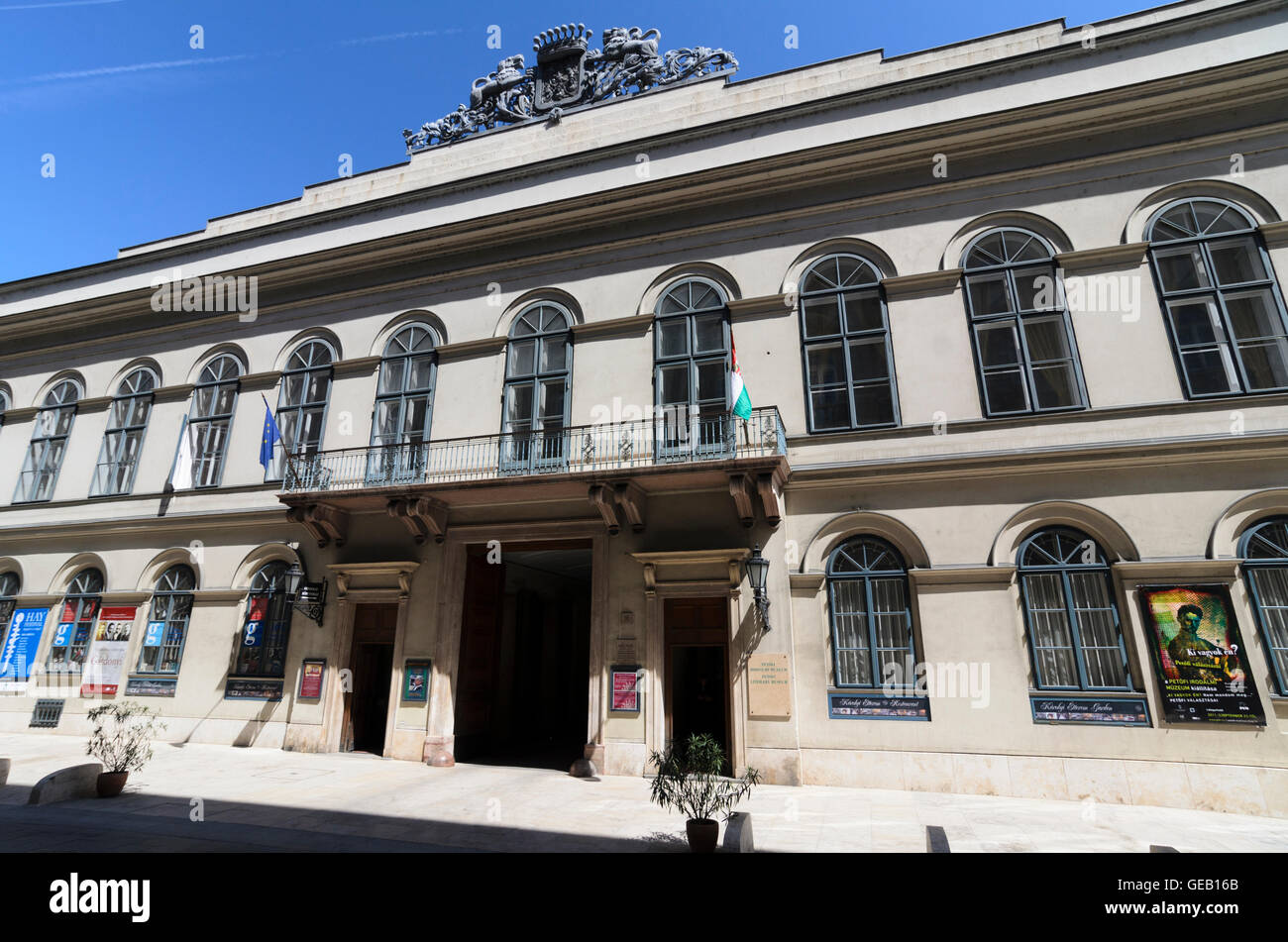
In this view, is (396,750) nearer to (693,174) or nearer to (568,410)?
(568,410)

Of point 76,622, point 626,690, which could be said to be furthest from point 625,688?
point 76,622

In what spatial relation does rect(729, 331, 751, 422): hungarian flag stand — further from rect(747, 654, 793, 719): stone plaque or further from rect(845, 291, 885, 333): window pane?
rect(747, 654, 793, 719): stone plaque

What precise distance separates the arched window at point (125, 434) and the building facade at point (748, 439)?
13 cm

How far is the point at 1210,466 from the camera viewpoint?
1023cm

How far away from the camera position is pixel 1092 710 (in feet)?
32.4

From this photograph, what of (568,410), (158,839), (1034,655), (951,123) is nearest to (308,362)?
(568,410)

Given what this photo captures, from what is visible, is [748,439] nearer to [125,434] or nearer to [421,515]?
[421,515]

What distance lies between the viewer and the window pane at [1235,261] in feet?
35.8

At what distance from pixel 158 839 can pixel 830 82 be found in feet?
55.5

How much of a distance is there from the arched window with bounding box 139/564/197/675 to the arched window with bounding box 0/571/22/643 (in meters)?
4.64

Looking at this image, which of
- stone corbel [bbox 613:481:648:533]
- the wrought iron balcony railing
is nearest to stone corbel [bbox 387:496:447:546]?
the wrought iron balcony railing

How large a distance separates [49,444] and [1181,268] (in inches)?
1048

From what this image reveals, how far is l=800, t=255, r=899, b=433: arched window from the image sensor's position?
12.2 m

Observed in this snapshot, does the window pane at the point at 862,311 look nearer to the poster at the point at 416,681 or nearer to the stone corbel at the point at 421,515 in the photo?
the stone corbel at the point at 421,515
